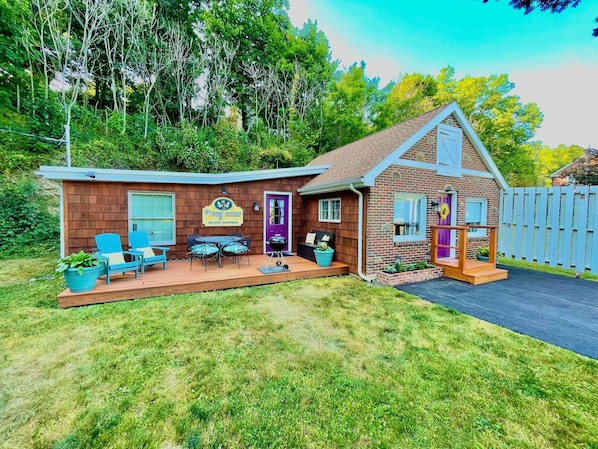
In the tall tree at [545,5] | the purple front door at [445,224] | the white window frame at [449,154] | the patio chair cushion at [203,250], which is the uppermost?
the tall tree at [545,5]

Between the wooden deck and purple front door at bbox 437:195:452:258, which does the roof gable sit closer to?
purple front door at bbox 437:195:452:258

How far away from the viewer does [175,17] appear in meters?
15.0

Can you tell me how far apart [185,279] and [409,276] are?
529 cm

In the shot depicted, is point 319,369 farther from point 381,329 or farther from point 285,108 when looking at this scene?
point 285,108

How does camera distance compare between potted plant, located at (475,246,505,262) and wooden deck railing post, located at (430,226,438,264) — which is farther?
potted plant, located at (475,246,505,262)

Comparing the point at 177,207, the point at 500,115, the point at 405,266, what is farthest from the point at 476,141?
the point at 500,115

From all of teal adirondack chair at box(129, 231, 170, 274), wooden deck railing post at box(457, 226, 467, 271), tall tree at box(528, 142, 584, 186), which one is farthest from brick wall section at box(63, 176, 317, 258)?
tall tree at box(528, 142, 584, 186)

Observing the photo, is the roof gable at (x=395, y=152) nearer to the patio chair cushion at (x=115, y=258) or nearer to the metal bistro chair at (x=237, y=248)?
the metal bistro chair at (x=237, y=248)

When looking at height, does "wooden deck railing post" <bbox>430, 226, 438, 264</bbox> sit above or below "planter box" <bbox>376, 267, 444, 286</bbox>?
above

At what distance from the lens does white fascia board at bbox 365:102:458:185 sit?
5.87 metres

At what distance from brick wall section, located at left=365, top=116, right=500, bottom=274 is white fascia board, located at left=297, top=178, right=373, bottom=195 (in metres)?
0.47

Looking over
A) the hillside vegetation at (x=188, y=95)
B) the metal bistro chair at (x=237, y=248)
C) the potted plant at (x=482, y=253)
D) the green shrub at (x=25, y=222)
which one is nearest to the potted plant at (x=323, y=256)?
the metal bistro chair at (x=237, y=248)

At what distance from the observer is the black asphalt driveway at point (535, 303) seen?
3428mm

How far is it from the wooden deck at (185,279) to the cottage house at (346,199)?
42.0 inches
